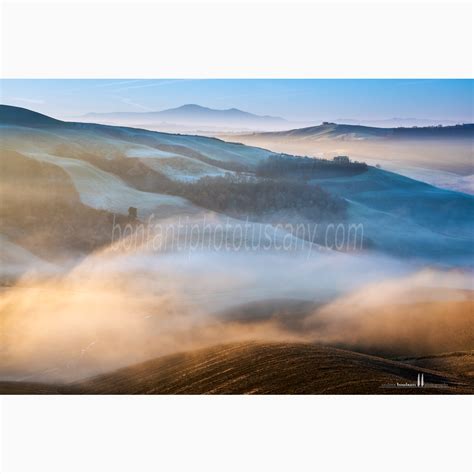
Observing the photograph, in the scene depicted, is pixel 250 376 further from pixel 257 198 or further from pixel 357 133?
pixel 357 133

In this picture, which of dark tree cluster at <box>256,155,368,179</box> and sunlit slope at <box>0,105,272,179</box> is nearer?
sunlit slope at <box>0,105,272,179</box>

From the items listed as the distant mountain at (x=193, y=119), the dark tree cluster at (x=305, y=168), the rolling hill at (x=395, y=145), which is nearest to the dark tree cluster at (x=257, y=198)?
the dark tree cluster at (x=305, y=168)

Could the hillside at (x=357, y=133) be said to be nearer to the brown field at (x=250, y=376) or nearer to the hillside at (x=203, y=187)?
the hillside at (x=203, y=187)

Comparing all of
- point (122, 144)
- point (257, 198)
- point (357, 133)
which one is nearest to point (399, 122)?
point (357, 133)

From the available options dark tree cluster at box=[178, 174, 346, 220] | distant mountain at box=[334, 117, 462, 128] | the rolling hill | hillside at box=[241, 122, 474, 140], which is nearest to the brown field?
dark tree cluster at box=[178, 174, 346, 220]

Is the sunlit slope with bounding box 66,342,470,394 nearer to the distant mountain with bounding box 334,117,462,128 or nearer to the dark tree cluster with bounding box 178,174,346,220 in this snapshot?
the dark tree cluster with bounding box 178,174,346,220

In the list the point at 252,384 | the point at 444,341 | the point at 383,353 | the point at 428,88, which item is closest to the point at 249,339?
the point at 252,384
